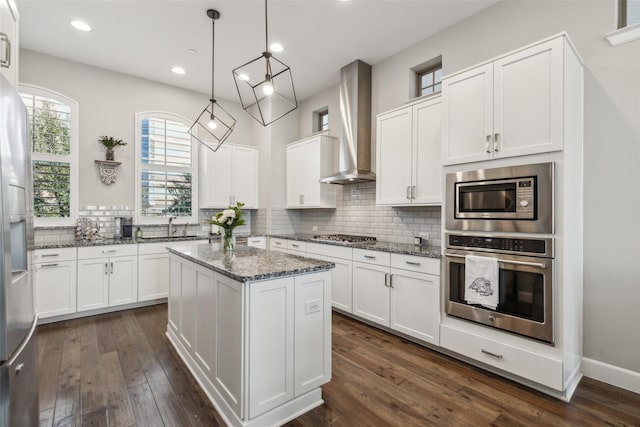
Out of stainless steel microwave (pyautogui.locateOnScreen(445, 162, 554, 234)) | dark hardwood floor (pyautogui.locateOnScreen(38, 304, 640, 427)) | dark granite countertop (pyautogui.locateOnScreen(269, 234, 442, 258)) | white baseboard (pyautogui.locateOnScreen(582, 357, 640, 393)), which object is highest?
stainless steel microwave (pyautogui.locateOnScreen(445, 162, 554, 234))

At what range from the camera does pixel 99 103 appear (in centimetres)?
429

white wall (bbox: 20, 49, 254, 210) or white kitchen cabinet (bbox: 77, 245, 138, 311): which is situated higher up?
white wall (bbox: 20, 49, 254, 210)

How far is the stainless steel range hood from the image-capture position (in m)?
4.10

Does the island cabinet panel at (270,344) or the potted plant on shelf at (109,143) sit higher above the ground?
the potted plant on shelf at (109,143)

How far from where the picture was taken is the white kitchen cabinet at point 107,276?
12.2 feet

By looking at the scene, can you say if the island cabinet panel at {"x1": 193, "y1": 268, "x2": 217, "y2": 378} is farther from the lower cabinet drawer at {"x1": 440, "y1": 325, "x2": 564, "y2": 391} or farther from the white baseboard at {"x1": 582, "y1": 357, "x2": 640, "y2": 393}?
the white baseboard at {"x1": 582, "y1": 357, "x2": 640, "y2": 393}

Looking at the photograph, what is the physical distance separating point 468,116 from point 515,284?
1.42 m

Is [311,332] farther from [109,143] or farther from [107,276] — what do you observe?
[109,143]

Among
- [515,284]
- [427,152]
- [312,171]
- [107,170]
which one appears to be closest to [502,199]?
[515,284]

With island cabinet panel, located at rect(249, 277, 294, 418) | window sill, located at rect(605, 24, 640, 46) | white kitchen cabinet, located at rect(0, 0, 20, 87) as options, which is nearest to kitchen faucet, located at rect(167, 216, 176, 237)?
white kitchen cabinet, located at rect(0, 0, 20, 87)

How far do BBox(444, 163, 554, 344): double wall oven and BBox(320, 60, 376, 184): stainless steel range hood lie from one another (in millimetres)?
1569

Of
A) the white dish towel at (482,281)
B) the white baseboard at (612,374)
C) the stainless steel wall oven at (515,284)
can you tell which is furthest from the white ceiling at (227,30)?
the white baseboard at (612,374)

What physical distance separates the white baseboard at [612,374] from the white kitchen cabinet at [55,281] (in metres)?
5.25

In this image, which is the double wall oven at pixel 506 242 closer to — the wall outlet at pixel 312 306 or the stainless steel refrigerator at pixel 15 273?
the wall outlet at pixel 312 306
